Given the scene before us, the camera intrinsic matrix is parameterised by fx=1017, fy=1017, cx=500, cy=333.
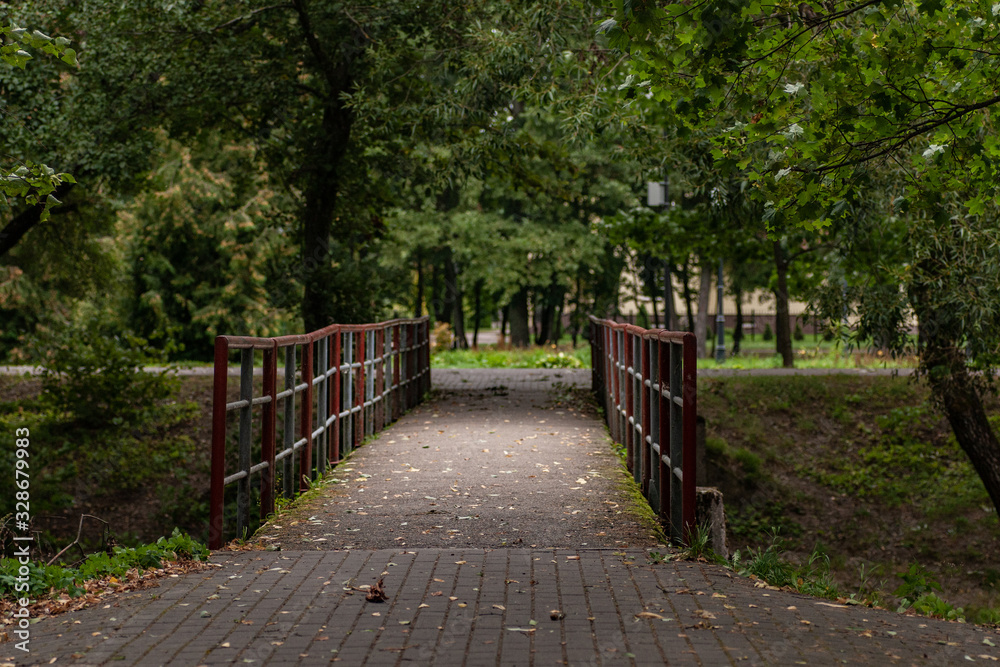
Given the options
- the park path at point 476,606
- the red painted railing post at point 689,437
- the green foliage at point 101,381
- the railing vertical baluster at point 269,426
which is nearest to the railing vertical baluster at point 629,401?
the park path at point 476,606

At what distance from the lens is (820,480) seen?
16.0 meters

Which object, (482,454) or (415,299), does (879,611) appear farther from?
(415,299)

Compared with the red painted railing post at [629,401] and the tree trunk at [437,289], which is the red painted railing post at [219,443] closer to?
the red painted railing post at [629,401]

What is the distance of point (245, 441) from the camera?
292 inches

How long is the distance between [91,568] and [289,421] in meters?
2.45

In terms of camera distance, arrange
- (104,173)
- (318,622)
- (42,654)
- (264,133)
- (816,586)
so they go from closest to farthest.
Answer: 1. (42,654)
2. (318,622)
3. (816,586)
4. (104,173)
5. (264,133)

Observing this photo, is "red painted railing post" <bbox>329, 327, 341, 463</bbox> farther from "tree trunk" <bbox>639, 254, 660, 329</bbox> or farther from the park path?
"tree trunk" <bbox>639, 254, 660, 329</bbox>

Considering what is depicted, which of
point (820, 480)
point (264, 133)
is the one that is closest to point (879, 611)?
point (820, 480)

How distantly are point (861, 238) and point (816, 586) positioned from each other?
665cm

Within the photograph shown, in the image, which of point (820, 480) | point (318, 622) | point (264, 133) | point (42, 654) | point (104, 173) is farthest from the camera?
point (264, 133)

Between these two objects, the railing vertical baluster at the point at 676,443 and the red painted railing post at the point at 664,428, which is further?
the red painted railing post at the point at 664,428

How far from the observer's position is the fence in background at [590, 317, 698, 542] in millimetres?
6758

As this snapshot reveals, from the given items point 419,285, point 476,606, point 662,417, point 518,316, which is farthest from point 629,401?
point 419,285

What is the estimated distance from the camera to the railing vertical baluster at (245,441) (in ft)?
24.0
